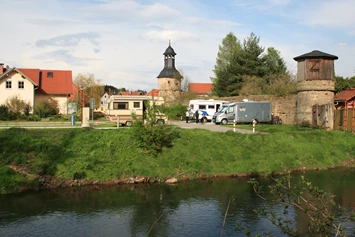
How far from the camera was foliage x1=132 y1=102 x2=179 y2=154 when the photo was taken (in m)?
19.6

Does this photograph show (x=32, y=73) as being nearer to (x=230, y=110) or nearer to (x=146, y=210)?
(x=230, y=110)

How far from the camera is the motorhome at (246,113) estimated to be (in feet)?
113

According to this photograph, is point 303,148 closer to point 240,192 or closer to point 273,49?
point 240,192

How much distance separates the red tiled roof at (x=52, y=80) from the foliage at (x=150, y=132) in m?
33.8

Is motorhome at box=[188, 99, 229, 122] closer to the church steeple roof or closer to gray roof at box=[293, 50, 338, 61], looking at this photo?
gray roof at box=[293, 50, 338, 61]

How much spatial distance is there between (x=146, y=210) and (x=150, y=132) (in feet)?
22.1

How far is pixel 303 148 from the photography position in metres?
22.5

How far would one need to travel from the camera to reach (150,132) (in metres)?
19.7

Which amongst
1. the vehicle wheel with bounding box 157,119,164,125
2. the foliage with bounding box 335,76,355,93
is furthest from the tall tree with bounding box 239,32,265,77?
the vehicle wheel with bounding box 157,119,164,125

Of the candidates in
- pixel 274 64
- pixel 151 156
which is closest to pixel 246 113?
pixel 151 156

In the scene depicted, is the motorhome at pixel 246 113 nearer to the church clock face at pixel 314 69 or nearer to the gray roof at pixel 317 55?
the church clock face at pixel 314 69

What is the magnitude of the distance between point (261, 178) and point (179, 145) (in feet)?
14.7

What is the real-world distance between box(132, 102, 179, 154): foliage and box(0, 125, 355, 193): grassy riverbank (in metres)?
0.33

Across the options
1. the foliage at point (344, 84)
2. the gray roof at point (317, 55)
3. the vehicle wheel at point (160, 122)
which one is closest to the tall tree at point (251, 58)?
the foliage at point (344, 84)
